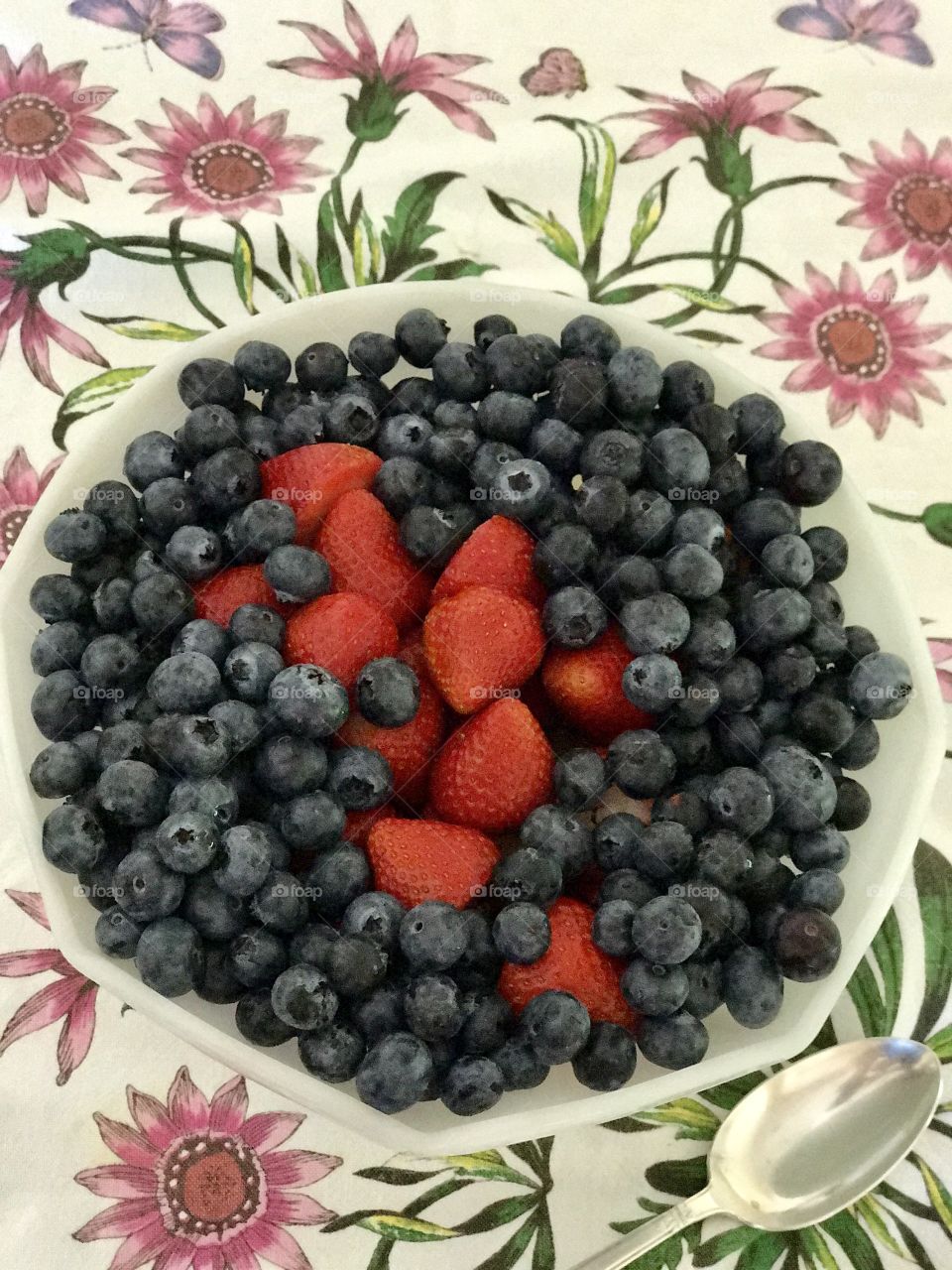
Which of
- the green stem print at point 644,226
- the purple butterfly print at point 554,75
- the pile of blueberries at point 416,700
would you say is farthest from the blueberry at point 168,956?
the purple butterfly print at point 554,75

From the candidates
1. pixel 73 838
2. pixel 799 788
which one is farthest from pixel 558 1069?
pixel 73 838

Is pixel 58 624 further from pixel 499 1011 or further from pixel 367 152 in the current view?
pixel 367 152

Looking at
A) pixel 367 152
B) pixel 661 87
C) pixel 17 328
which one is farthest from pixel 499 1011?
pixel 661 87

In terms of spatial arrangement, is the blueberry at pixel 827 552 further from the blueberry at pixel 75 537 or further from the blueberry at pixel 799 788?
the blueberry at pixel 75 537

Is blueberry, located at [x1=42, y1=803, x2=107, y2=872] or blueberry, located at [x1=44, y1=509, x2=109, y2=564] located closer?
blueberry, located at [x1=42, y1=803, x2=107, y2=872]

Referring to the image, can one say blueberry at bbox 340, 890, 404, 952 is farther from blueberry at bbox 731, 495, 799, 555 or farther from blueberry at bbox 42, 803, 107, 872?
Result: blueberry at bbox 731, 495, 799, 555

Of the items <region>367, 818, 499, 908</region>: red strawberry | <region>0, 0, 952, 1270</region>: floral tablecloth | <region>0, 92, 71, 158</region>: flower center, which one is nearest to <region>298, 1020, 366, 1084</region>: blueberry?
<region>367, 818, 499, 908</region>: red strawberry

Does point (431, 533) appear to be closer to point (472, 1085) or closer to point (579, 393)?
point (579, 393)
